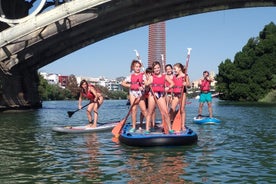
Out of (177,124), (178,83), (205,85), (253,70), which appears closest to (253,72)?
(253,70)

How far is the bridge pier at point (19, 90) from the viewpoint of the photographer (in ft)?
118

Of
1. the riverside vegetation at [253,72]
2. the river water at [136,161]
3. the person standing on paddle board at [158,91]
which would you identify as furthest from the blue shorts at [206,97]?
the riverside vegetation at [253,72]

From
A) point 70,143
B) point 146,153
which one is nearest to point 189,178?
point 146,153

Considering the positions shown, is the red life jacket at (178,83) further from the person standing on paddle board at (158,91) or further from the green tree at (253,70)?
the green tree at (253,70)

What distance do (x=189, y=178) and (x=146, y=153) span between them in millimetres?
3016

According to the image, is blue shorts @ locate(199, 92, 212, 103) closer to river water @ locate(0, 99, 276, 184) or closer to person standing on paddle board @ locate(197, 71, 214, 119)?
person standing on paddle board @ locate(197, 71, 214, 119)

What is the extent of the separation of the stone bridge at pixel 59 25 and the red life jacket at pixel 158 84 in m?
17.2

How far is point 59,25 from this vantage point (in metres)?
31.9

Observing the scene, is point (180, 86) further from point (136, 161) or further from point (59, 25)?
point (59, 25)

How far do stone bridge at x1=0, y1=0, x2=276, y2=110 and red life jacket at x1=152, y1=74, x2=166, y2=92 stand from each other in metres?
17.2

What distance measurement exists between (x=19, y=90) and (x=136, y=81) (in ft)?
92.4

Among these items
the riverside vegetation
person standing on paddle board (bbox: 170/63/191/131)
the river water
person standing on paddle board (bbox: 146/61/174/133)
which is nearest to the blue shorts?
person standing on paddle board (bbox: 170/63/191/131)

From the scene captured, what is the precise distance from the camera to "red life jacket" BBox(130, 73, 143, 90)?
1331 centimetres

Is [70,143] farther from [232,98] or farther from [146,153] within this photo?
[232,98]
